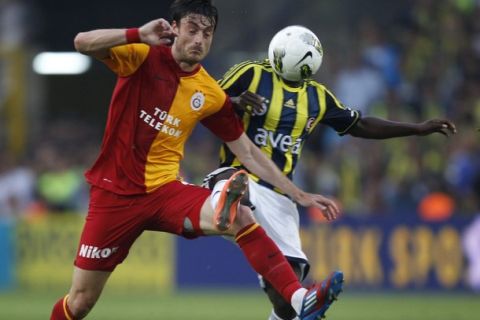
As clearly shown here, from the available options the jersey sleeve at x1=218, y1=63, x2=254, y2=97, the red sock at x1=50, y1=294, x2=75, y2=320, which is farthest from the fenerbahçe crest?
the red sock at x1=50, y1=294, x2=75, y2=320

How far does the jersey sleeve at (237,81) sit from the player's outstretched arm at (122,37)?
1365 millimetres

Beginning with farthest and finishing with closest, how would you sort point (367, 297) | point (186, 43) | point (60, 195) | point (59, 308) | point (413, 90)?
point (60, 195)
point (413, 90)
point (367, 297)
point (59, 308)
point (186, 43)

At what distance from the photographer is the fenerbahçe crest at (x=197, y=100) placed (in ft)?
28.3

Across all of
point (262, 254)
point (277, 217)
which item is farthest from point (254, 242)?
point (277, 217)

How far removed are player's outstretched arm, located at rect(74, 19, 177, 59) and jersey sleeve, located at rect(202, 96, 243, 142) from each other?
978mm

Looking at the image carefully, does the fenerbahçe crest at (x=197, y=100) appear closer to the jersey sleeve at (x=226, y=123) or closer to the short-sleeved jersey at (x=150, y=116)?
the short-sleeved jersey at (x=150, y=116)

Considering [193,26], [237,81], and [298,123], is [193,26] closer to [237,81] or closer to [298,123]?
[237,81]

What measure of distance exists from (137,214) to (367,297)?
818 centimetres

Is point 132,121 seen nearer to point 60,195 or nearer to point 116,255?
point 116,255

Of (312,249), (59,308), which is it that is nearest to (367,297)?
(312,249)

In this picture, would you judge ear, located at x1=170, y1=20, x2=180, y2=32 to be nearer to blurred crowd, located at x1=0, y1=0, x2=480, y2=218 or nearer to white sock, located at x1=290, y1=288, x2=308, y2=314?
white sock, located at x1=290, y1=288, x2=308, y2=314

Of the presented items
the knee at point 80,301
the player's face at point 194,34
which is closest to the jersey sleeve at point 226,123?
the player's face at point 194,34

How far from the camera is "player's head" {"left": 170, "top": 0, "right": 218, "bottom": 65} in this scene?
8273mm

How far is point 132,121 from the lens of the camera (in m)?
8.52
